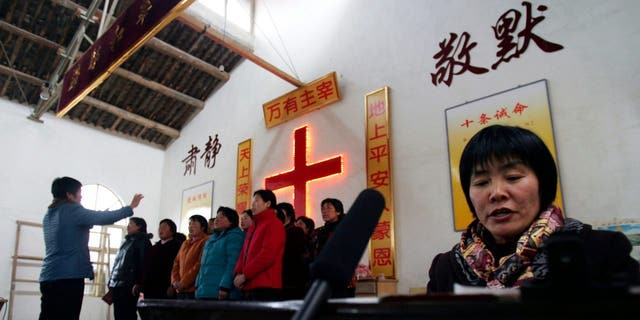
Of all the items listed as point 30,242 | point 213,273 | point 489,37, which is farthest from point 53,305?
point 30,242

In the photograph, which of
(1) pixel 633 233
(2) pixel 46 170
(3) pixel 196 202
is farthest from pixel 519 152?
(2) pixel 46 170

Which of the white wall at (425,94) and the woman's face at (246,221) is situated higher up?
the white wall at (425,94)

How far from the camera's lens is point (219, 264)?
3898 millimetres

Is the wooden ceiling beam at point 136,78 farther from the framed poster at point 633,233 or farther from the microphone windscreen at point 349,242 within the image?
the microphone windscreen at point 349,242

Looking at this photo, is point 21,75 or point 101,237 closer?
point 21,75

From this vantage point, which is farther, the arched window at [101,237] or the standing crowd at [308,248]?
the arched window at [101,237]

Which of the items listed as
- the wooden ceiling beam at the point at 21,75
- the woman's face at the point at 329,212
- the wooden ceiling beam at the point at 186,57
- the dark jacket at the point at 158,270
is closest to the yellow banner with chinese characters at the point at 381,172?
the woman's face at the point at 329,212

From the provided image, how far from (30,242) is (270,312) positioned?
286 inches

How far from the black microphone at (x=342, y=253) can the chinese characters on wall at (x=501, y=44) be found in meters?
3.56

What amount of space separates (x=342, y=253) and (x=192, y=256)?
407cm

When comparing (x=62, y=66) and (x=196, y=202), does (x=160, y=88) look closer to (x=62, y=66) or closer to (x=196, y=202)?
(x=62, y=66)

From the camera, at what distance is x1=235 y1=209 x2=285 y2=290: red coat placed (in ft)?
11.3

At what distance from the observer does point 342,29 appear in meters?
5.35

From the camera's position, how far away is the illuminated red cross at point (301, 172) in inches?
196
